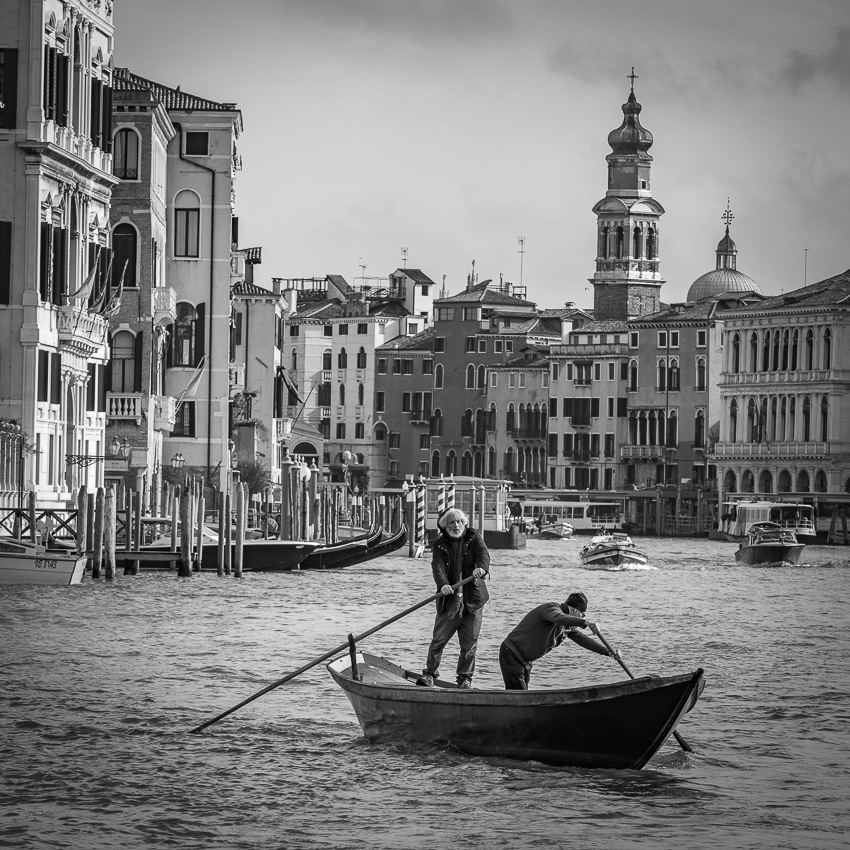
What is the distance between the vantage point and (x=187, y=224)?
57.2 metres

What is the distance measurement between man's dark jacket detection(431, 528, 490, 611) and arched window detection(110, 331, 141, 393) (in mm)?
32404

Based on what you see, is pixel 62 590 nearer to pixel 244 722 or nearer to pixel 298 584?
pixel 298 584

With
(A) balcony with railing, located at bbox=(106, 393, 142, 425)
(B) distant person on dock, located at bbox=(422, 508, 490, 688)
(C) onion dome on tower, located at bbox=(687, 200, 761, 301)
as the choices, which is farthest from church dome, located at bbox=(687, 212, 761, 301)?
(B) distant person on dock, located at bbox=(422, 508, 490, 688)

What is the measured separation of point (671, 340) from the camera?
110m

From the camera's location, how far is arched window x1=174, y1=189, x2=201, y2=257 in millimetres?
57156

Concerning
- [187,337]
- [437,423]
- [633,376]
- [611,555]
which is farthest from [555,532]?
[187,337]

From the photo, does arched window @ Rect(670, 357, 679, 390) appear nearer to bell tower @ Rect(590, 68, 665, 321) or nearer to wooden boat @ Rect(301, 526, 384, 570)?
bell tower @ Rect(590, 68, 665, 321)

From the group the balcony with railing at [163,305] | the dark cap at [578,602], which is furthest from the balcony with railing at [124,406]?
the dark cap at [578,602]

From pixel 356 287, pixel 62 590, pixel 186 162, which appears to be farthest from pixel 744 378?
pixel 62 590

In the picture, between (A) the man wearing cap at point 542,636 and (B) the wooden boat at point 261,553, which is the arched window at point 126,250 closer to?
(B) the wooden boat at point 261,553

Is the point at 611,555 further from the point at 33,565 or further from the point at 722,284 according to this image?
the point at 722,284

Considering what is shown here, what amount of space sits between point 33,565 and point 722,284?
3380 inches

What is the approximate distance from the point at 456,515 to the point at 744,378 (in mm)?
84066

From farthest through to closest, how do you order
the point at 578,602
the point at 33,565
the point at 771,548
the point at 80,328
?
the point at 771,548
the point at 80,328
the point at 33,565
the point at 578,602
